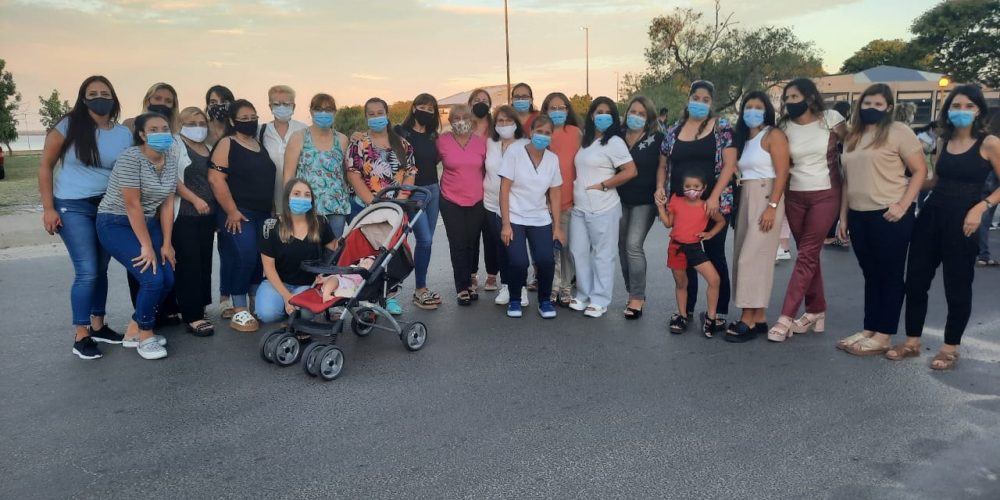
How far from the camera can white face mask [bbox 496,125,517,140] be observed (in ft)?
19.6

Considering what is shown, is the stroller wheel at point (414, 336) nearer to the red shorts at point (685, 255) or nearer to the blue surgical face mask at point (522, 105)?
the red shorts at point (685, 255)

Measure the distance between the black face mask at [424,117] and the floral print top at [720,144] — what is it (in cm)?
213

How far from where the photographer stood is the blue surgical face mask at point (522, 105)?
21.3ft

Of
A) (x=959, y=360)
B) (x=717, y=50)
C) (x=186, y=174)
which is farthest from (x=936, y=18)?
(x=186, y=174)

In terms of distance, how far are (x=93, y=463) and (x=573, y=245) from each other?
12.9 feet

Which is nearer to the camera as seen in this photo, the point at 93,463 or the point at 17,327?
the point at 93,463

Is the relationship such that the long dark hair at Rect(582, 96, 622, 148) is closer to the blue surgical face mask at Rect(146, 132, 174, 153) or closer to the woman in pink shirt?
the woman in pink shirt

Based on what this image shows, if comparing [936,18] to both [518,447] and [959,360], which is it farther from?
[518,447]

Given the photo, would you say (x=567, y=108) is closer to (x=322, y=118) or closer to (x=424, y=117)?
(x=424, y=117)

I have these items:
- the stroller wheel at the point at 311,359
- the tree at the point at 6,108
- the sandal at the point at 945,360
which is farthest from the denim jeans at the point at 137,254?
the tree at the point at 6,108

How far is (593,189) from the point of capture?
18.7 ft

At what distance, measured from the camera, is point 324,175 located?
556 cm

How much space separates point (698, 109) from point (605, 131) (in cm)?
82

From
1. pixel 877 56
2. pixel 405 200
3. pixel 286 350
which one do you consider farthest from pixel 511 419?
pixel 877 56
